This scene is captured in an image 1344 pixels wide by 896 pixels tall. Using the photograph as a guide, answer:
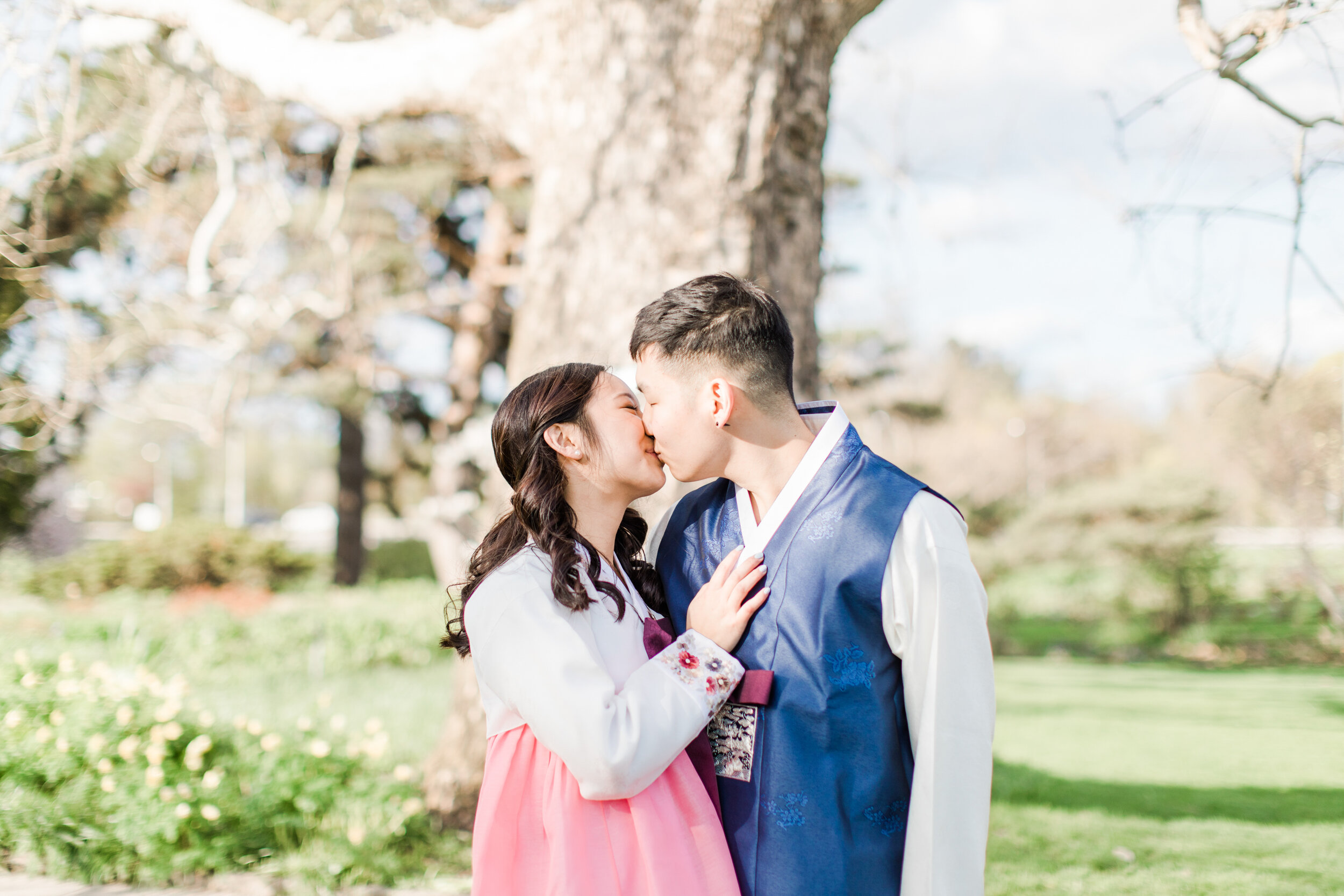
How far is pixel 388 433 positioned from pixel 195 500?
3501 centimetres

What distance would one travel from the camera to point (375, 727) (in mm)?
3910

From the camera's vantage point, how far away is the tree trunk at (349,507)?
1568cm

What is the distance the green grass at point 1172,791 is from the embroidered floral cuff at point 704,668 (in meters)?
2.62

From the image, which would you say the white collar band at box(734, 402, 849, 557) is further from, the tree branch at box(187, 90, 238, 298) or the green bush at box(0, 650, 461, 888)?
the tree branch at box(187, 90, 238, 298)

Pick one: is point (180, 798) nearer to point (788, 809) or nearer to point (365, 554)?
point (788, 809)

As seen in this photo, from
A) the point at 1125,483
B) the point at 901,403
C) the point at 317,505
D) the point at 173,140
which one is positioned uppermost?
the point at 173,140

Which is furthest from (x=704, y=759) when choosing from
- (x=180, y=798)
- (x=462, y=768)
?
(x=180, y=798)

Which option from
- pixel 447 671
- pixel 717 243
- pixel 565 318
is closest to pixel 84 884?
pixel 565 318

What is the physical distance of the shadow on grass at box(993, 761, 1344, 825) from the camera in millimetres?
4629

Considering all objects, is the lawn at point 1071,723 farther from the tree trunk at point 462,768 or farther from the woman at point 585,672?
the woman at point 585,672

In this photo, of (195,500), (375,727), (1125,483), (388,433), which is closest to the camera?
(375,727)

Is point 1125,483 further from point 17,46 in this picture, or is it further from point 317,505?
point 317,505

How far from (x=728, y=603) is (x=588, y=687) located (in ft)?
1.07

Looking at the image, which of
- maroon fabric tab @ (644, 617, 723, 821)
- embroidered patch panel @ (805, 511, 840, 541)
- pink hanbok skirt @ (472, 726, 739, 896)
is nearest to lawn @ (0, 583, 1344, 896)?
pink hanbok skirt @ (472, 726, 739, 896)
